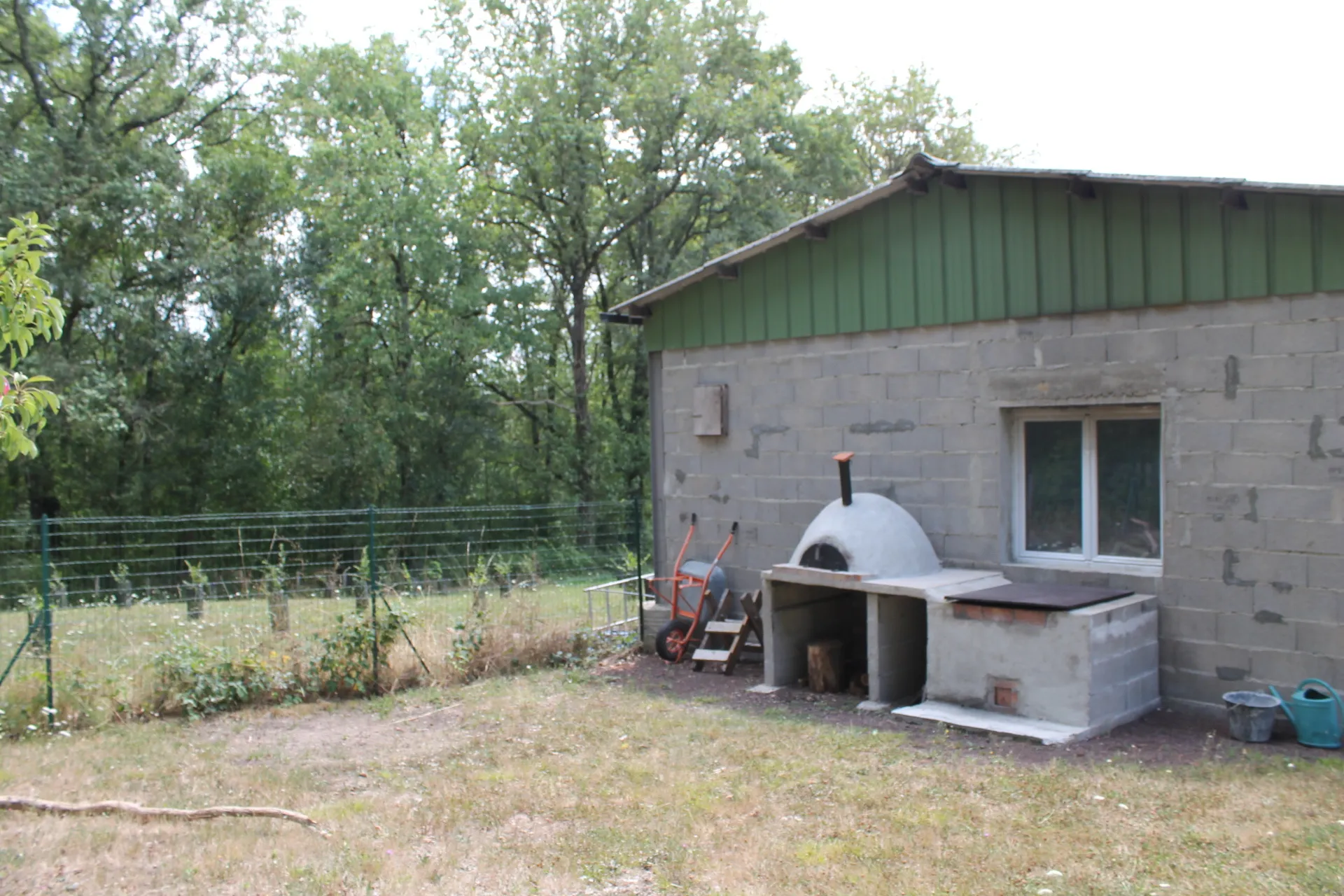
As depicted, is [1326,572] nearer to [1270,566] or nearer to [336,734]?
[1270,566]

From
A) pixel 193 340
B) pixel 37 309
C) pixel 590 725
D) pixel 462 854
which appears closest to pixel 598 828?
pixel 462 854

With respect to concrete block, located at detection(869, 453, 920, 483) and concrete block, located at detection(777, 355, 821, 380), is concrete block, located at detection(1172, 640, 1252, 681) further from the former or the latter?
concrete block, located at detection(777, 355, 821, 380)

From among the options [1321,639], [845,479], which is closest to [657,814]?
[845,479]

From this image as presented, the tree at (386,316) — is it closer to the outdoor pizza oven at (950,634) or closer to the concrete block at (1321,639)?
the outdoor pizza oven at (950,634)

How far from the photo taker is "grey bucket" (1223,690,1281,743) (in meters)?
7.04

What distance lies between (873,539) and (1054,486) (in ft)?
5.14

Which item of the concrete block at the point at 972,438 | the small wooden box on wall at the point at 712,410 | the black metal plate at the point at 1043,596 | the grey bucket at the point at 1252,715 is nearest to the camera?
the grey bucket at the point at 1252,715

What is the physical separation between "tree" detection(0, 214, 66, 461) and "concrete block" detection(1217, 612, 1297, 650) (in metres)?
7.60

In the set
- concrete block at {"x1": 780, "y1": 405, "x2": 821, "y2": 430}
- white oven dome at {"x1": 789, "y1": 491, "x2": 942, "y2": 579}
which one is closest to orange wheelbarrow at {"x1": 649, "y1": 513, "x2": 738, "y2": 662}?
concrete block at {"x1": 780, "y1": 405, "x2": 821, "y2": 430}

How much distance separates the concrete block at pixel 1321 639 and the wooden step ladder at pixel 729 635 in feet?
14.4

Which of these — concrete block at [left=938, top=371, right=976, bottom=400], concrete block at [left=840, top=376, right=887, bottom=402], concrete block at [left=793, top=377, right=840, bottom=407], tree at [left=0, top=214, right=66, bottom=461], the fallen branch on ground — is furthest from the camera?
concrete block at [left=793, top=377, right=840, bottom=407]

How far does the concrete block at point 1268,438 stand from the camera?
7.28m

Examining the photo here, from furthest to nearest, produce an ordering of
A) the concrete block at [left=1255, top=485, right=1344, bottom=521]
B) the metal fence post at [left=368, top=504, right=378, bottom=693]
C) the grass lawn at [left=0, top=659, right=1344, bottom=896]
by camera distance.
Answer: the metal fence post at [left=368, top=504, right=378, bottom=693], the concrete block at [left=1255, top=485, right=1344, bottom=521], the grass lawn at [left=0, top=659, right=1344, bottom=896]

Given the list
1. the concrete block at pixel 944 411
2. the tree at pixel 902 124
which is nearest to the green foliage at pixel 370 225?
the tree at pixel 902 124
